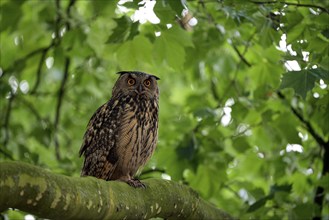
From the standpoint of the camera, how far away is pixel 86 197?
2.76 metres

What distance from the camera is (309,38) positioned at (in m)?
4.12

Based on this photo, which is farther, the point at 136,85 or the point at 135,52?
the point at 135,52

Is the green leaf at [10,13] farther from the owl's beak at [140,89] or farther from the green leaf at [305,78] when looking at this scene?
the green leaf at [305,78]

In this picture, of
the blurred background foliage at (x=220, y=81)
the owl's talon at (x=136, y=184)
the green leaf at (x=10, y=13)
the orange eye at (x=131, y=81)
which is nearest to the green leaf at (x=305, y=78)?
the blurred background foliage at (x=220, y=81)

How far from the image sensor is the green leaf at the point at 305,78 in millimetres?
3783

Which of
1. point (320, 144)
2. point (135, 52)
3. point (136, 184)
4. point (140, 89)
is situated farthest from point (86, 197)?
point (320, 144)

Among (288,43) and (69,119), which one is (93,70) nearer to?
(69,119)

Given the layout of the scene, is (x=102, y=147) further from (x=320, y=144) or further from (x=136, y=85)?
(x=320, y=144)

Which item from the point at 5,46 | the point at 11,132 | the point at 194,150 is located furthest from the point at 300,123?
the point at 5,46

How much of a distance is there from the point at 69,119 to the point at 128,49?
459 cm

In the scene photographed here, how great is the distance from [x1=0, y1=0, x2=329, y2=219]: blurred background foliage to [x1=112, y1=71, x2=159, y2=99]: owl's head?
0.24m

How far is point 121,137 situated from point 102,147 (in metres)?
0.15

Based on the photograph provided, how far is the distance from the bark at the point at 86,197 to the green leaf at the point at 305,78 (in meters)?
0.89

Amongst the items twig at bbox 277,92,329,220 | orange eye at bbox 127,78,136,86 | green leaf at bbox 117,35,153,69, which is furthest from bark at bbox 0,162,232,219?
twig at bbox 277,92,329,220
